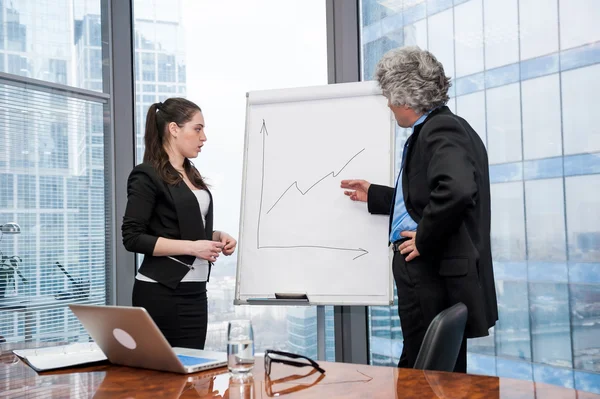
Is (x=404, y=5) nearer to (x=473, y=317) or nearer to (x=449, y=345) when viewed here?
(x=473, y=317)

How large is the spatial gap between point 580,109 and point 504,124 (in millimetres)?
333

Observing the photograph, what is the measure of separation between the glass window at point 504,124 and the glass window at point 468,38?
0.17 meters

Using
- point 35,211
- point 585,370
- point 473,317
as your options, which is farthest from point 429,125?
point 35,211

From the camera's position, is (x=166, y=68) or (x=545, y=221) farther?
(x=166, y=68)

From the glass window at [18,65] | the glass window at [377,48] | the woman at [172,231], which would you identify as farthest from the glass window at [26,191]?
the glass window at [377,48]

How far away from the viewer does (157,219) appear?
2.51 metres

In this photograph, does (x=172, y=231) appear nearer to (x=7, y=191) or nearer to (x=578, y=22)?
(x=7, y=191)

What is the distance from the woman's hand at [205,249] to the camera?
2430mm

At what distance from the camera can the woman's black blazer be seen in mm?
2434

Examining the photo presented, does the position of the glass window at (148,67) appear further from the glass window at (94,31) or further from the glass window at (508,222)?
the glass window at (508,222)

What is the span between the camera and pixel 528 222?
8.98 ft

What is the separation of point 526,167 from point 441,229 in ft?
3.43

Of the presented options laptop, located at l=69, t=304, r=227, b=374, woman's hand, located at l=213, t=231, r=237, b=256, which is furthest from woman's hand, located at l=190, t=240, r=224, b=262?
laptop, located at l=69, t=304, r=227, b=374

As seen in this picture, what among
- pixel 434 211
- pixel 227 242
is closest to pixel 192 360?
pixel 434 211
